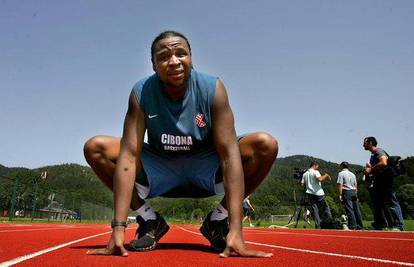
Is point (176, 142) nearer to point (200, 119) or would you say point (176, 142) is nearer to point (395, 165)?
point (200, 119)

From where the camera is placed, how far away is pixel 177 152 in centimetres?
290

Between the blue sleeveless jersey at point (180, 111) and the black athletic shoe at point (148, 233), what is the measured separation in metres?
0.57

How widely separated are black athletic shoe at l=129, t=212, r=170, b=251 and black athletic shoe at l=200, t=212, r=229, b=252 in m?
0.32

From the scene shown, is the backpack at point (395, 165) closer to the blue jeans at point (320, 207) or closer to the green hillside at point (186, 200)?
the blue jeans at point (320, 207)

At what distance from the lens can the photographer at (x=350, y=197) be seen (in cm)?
837

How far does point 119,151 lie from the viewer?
9.36ft

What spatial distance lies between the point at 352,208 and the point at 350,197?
10.2 inches

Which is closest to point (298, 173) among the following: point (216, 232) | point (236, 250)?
point (216, 232)

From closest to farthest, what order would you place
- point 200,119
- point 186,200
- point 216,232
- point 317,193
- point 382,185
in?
point 200,119 < point 216,232 < point 382,185 < point 317,193 < point 186,200

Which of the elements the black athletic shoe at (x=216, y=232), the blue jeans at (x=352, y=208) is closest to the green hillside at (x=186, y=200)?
the blue jeans at (x=352, y=208)

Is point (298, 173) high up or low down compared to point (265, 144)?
up

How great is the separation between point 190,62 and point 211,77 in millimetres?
179

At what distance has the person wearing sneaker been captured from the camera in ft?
8.39

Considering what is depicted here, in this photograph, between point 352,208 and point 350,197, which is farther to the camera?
point 350,197
